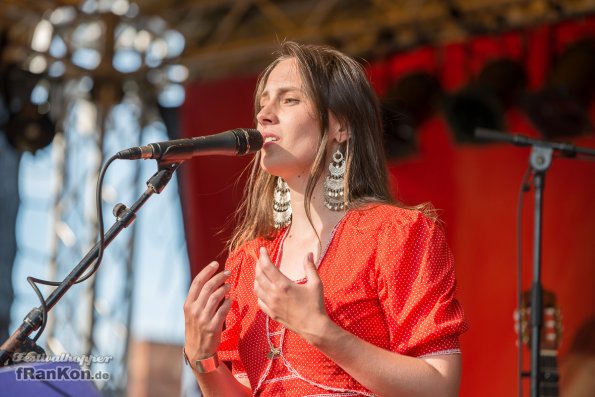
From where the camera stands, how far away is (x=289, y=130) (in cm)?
227

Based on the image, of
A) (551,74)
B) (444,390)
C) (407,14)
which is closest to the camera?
(444,390)

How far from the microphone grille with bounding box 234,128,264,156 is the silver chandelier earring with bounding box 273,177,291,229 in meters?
0.28

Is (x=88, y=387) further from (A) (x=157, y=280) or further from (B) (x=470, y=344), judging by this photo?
(A) (x=157, y=280)

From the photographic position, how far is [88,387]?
1.89m

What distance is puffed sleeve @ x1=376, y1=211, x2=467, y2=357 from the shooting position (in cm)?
205

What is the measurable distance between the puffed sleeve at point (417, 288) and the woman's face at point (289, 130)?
0.85ft

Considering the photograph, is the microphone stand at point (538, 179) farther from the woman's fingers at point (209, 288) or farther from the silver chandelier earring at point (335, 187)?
the woman's fingers at point (209, 288)

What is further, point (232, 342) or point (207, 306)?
point (232, 342)

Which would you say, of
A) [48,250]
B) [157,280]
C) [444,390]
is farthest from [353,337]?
[157,280]

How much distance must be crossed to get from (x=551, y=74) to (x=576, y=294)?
117 centimetres

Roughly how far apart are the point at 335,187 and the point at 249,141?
0.27 m

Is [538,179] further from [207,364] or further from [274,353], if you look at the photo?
[207,364]

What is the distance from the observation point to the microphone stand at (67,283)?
1936 mm

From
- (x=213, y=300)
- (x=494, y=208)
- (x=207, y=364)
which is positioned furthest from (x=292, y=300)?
(x=494, y=208)
